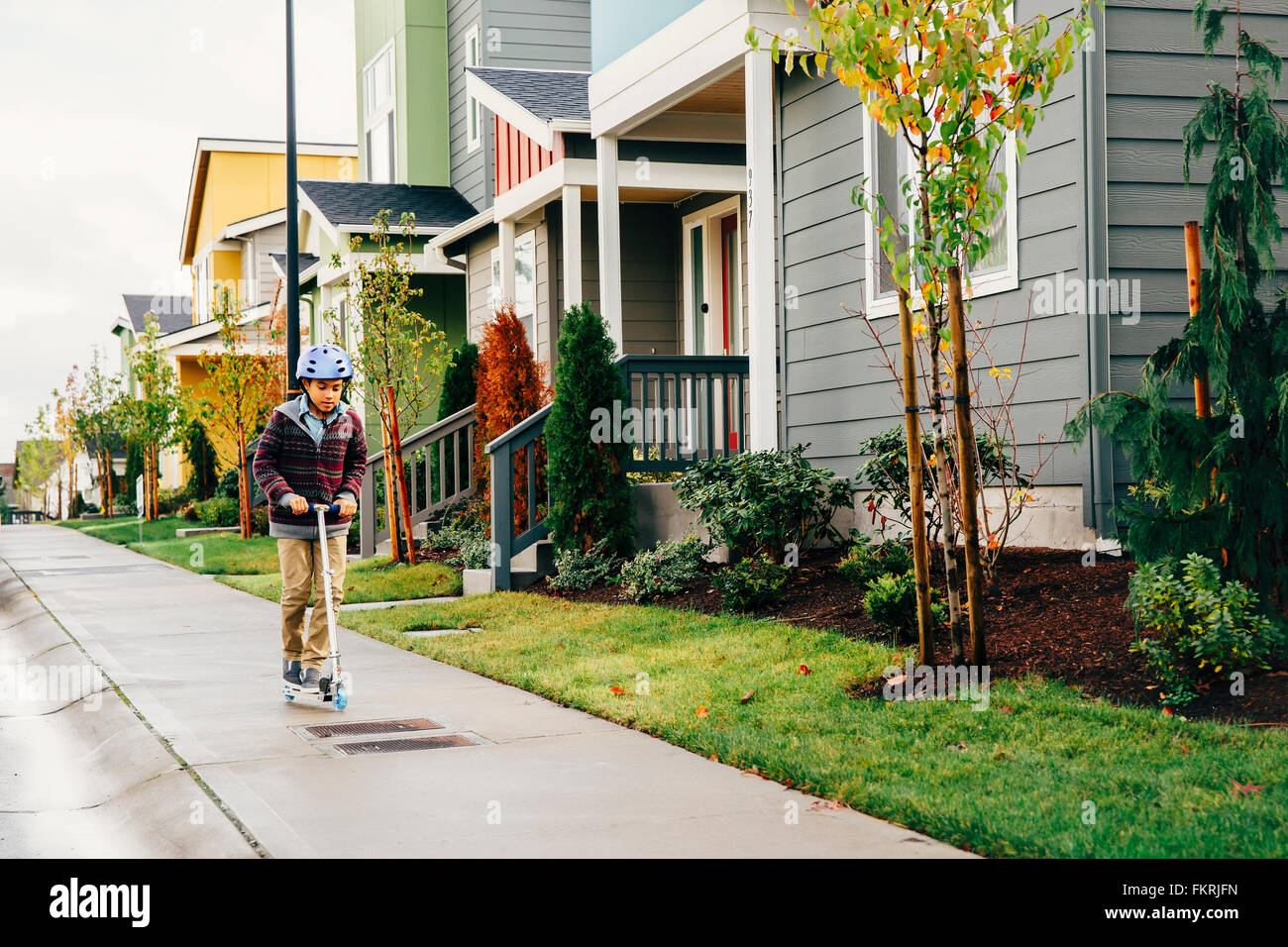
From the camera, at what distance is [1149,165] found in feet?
29.0

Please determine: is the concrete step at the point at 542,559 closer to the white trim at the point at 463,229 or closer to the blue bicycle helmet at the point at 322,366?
the blue bicycle helmet at the point at 322,366

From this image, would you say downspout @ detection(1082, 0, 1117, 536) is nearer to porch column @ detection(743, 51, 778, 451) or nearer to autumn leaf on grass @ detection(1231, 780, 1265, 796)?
porch column @ detection(743, 51, 778, 451)

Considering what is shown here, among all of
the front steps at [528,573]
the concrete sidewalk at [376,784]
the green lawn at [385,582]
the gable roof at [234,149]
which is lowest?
the concrete sidewalk at [376,784]

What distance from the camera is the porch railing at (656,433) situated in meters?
12.8

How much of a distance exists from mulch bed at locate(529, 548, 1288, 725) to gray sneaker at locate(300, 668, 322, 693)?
3144 millimetres

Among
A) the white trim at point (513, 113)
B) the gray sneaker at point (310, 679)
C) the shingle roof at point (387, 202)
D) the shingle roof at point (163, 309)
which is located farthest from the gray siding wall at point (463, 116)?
the shingle roof at point (163, 309)

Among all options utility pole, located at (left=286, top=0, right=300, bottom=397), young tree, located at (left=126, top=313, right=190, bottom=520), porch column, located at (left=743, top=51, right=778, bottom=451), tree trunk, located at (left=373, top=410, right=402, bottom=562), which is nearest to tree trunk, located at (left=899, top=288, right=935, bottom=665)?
porch column, located at (left=743, top=51, right=778, bottom=451)

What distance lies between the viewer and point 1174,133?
352 inches

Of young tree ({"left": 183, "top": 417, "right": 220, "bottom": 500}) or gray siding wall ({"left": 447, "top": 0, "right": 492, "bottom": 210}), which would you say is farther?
young tree ({"left": 183, "top": 417, "right": 220, "bottom": 500})

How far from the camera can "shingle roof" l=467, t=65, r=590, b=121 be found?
17.0 m

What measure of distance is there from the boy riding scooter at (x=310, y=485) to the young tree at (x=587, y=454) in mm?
4558

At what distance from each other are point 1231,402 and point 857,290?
15.7ft
